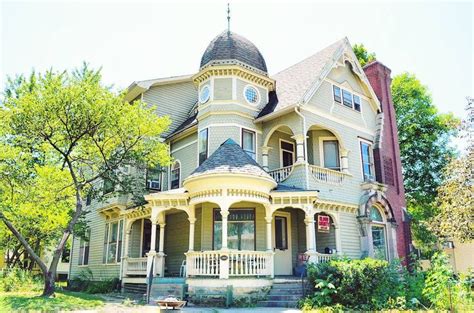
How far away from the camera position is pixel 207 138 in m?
17.6

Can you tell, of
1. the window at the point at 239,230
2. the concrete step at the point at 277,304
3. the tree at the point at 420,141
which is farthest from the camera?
the tree at the point at 420,141

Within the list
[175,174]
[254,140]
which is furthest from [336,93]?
[175,174]

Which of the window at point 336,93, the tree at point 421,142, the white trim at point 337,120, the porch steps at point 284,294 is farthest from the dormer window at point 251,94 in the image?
the tree at point 421,142

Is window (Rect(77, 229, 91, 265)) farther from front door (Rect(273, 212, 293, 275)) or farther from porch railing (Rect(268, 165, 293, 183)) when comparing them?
porch railing (Rect(268, 165, 293, 183))

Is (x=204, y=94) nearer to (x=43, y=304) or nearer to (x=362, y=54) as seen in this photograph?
(x=43, y=304)

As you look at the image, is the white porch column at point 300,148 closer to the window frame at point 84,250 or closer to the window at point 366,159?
the window at point 366,159

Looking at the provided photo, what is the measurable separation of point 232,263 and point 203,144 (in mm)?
6201

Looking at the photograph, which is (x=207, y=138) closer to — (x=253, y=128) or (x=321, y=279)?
(x=253, y=128)

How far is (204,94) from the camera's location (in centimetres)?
1859

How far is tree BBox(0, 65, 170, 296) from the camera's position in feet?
50.0

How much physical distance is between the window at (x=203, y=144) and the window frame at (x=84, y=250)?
1037 cm

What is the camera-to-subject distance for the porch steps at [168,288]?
13.6 m

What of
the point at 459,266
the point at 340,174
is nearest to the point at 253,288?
the point at 340,174

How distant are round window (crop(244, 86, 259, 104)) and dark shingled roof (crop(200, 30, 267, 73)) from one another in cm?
114
